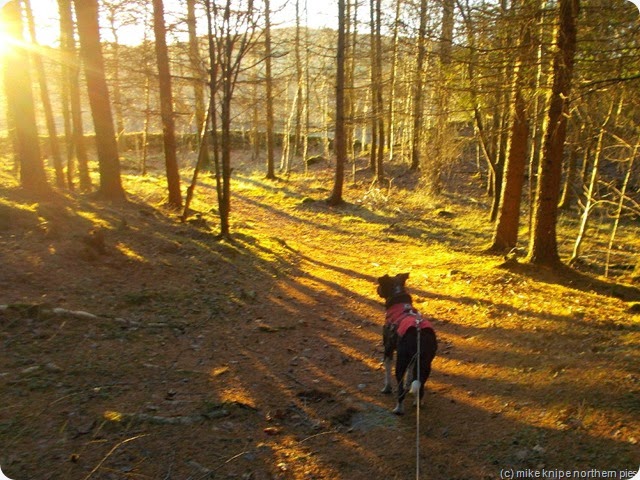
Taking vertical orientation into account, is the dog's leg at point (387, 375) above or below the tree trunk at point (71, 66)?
below

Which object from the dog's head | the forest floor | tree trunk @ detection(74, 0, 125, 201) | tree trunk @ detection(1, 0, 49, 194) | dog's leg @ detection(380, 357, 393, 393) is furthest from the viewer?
tree trunk @ detection(74, 0, 125, 201)

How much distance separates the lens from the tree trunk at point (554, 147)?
7.80 meters

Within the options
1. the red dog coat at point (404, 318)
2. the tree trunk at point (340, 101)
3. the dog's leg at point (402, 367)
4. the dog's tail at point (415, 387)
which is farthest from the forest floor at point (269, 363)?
the tree trunk at point (340, 101)

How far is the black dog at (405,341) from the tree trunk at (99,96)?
1036cm

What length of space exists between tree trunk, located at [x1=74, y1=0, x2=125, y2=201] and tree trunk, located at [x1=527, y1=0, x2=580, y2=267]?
435 inches

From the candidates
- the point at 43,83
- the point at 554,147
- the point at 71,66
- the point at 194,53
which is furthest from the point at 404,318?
the point at 43,83

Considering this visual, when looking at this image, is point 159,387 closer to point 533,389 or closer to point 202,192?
point 533,389

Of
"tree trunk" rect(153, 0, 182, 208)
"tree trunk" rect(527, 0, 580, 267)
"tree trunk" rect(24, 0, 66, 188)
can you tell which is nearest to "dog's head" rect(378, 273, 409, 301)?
"tree trunk" rect(527, 0, 580, 267)

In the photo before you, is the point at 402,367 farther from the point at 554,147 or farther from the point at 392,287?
the point at 554,147

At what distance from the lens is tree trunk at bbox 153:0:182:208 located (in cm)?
1396

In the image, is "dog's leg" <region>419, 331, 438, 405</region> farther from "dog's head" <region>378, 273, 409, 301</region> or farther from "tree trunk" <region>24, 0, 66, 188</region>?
"tree trunk" <region>24, 0, 66, 188</region>

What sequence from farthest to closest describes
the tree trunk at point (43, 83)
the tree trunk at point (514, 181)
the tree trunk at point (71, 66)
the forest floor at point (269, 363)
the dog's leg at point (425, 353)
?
the tree trunk at point (43, 83)
the tree trunk at point (71, 66)
the tree trunk at point (514, 181)
the dog's leg at point (425, 353)
the forest floor at point (269, 363)

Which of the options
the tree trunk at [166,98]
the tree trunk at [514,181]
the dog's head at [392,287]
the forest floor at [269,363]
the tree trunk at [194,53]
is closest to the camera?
the forest floor at [269,363]

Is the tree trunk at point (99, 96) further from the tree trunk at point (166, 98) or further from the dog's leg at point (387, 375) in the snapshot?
the dog's leg at point (387, 375)
